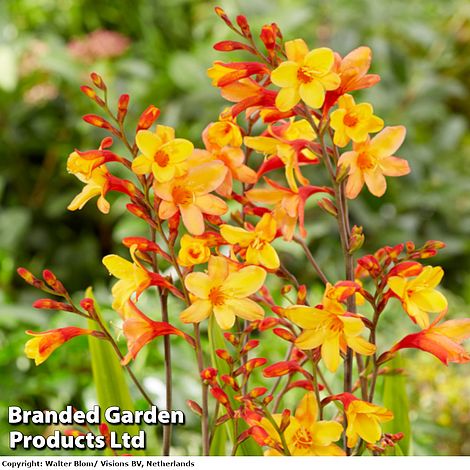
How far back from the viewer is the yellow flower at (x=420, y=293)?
46 cm

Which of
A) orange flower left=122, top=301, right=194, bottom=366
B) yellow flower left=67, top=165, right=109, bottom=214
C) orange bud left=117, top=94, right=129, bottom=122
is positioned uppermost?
orange bud left=117, top=94, right=129, bottom=122

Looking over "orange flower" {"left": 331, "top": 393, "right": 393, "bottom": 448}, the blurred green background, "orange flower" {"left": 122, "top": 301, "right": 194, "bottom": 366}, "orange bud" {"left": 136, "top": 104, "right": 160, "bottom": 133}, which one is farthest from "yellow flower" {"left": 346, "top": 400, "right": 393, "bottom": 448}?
the blurred green background

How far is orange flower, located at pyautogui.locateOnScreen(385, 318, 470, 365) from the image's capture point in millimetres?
462

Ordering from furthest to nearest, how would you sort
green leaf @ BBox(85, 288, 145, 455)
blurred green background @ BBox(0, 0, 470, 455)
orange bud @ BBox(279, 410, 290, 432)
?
blurred green background @ BBox(0, 0, 470, 455) → green leaf @ BBox(85, 288, 145, 455) → orange bud @ BBox(279, 410, 290, 432)

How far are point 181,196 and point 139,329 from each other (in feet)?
0.27

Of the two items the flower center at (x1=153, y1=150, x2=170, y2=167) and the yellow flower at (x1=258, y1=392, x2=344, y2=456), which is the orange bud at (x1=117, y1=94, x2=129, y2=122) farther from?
the yellow flower at (x1=258, y1=392, x2=344, y2=456)

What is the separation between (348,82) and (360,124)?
0.09ft

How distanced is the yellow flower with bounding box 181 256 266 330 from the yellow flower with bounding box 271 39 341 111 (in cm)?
10

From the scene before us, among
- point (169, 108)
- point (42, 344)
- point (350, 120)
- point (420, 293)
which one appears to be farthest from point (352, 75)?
point (169, 108)

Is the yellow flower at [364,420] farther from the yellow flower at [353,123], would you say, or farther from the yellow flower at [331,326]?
the yellow flower at [353,123]

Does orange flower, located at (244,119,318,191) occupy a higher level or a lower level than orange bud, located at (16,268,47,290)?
higher

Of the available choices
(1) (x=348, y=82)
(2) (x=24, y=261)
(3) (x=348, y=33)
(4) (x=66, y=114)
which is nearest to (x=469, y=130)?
(3) (x=348, y=33)

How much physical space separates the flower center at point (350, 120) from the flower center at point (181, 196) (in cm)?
10

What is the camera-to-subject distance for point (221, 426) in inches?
21.4
